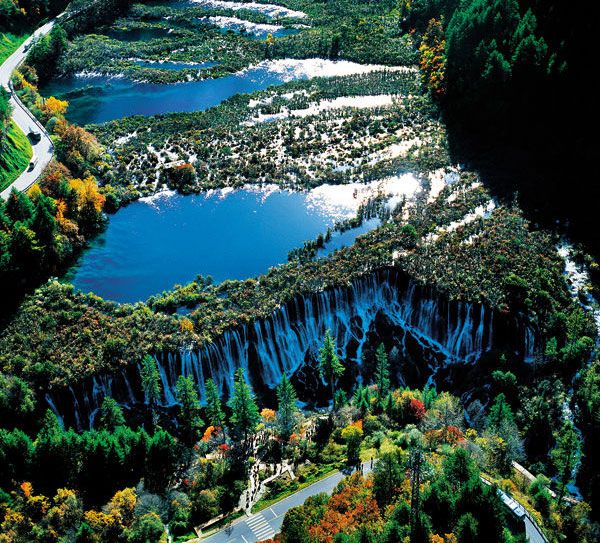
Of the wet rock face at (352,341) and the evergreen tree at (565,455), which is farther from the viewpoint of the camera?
the wet rock face at (352,341)

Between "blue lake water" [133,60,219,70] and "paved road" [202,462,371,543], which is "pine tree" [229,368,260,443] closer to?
"paved road" [202,462,371,543]

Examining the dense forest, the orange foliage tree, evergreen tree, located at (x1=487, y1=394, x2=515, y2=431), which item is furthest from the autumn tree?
the orange foliage tree

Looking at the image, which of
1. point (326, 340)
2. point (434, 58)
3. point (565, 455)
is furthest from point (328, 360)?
point (434, 58)

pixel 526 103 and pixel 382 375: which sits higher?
pixel 526 103

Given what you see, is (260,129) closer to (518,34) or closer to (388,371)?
(518,34)

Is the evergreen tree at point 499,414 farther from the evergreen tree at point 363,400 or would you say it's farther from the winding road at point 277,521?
the evergreen tree at point 363,400

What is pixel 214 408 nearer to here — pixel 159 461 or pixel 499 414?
pixel 159 461

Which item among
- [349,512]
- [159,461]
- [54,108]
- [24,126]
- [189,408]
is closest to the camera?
[349,512]

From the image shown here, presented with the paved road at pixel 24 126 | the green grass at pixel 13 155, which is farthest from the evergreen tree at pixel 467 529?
the green grass at pixel 13 155
